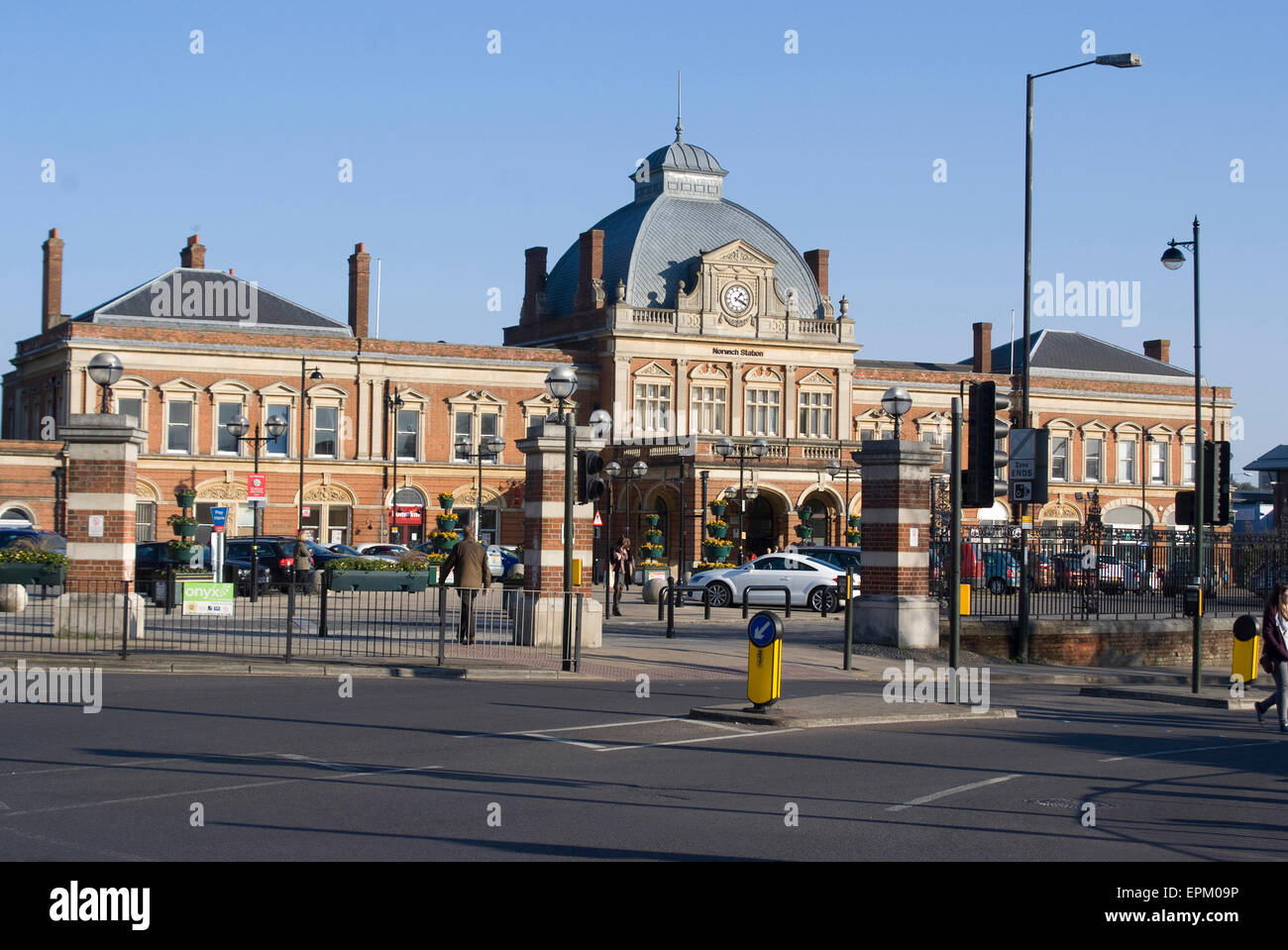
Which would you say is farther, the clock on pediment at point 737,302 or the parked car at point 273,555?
the clock on pediment at point 737,302

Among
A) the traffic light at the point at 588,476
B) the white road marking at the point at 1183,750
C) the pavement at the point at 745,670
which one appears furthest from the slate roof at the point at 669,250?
the white road marking at the point at 1183,750

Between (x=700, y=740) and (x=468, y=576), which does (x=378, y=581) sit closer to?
(x=468, y=576)

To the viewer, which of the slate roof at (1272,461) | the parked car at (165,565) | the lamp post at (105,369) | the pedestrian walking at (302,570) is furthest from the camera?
the slate roof at (1272,461)

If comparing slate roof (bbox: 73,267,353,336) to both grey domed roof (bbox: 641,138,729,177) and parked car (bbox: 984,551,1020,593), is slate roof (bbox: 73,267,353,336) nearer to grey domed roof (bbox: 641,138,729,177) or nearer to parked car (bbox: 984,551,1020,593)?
grey domed roof (bbox: 641,138,729,177)

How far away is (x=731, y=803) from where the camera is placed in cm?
1112

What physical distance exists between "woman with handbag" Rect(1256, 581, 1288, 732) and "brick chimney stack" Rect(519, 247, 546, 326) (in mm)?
65788

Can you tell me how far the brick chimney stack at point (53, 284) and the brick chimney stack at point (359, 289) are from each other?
1366 cm

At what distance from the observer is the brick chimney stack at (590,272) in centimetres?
7488

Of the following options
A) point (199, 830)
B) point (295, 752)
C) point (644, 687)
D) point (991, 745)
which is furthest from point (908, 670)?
point (199, 830)

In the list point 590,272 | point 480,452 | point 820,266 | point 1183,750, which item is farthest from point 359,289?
point 1183,750

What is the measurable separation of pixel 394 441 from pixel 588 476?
159ft

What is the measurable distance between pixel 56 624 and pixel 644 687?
9.47 meters

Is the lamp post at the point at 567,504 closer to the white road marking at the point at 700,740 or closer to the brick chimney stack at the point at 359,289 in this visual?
the white road marking at the point at 700,740
